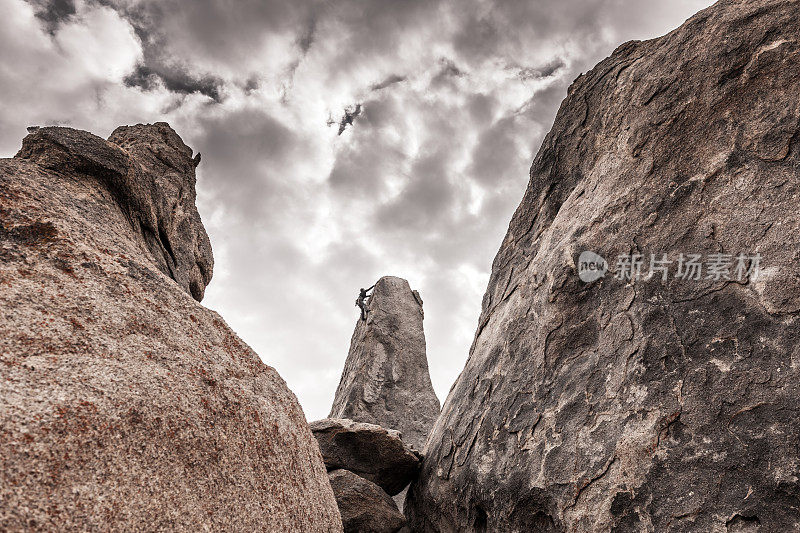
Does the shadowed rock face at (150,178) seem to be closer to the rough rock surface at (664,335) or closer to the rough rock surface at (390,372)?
the rough rock surface at (664,335)

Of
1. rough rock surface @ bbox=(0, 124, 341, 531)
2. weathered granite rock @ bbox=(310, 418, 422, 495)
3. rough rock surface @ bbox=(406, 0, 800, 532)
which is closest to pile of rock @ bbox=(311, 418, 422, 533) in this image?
weathered granite rock @ bbox=(310, 418, 422, 495)

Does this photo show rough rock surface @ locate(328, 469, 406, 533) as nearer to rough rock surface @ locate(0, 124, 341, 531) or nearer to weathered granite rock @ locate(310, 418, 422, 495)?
weathered granite rock @ locate(310, 418, 422, 495)

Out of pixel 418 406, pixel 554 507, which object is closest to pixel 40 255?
pixel 554 507

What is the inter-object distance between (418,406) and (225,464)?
13789 millimetres

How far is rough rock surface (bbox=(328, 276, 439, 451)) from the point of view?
1659cm

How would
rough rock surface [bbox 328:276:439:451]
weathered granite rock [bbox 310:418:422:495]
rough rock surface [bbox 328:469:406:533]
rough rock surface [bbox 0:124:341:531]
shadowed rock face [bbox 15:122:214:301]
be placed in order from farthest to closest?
rough rock surface [bbox 328:276:439:451]
weathered granite rock [bbox 310:418:422:495]
rough rock surface [bbox 328:469:406:533]
shadowed rock face [bbox 15:122:214:301]
rough rock surface [bbox 0:124:341:531]

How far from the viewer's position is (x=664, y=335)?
17.3ft

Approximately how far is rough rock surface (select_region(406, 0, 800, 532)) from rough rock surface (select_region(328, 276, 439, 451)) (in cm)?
883

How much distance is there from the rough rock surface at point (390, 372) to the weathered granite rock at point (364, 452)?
7.22m

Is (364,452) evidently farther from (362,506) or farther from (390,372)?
(390,372)

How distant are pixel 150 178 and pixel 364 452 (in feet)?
19.6

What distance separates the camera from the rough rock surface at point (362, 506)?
24.8ft

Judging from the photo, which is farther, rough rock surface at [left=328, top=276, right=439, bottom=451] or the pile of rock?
rough rock surface at [left=328, top=276, right=439, bottom=451]

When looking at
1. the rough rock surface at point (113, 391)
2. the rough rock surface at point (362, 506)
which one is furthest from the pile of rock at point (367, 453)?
the rough rock surface at point (113, 391)
